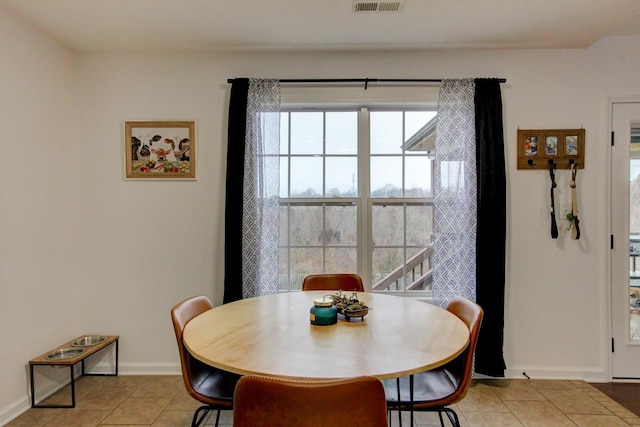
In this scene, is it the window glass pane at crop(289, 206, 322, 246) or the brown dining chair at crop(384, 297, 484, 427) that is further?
the window glass pane at crop(289, 206, 322, 246)

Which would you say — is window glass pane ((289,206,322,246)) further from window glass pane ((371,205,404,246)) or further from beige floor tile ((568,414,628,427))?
beige floor tile ((568,414,628,427))

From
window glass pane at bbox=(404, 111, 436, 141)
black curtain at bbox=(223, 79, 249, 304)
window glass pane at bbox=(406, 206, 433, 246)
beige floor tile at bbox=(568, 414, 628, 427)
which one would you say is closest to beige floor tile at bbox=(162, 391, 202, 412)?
black curtain at bbox=(223, 79, 249, 304)

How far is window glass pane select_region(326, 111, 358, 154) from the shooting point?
290cm

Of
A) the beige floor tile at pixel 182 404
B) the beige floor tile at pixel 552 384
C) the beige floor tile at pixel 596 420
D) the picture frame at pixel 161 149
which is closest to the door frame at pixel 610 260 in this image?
the beige floor tile at pixel 552 384

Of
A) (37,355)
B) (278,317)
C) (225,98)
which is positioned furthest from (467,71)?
(37,355)

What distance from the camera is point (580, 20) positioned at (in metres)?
2.31

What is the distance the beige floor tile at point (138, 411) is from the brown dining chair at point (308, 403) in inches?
64.4

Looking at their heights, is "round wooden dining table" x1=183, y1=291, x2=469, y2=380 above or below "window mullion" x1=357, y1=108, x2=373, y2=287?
below

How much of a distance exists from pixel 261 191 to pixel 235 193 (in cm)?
20

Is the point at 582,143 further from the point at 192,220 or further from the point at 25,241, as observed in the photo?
the point at 25,241

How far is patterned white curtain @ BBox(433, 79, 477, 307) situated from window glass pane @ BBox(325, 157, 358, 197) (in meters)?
0.67

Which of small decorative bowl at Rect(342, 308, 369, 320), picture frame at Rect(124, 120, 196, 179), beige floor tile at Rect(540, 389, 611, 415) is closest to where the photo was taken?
small decorative bowl at Rect(342, 308, 369, 320)

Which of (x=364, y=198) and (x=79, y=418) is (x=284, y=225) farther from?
(x=79, y=418)

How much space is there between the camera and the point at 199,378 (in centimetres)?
167
